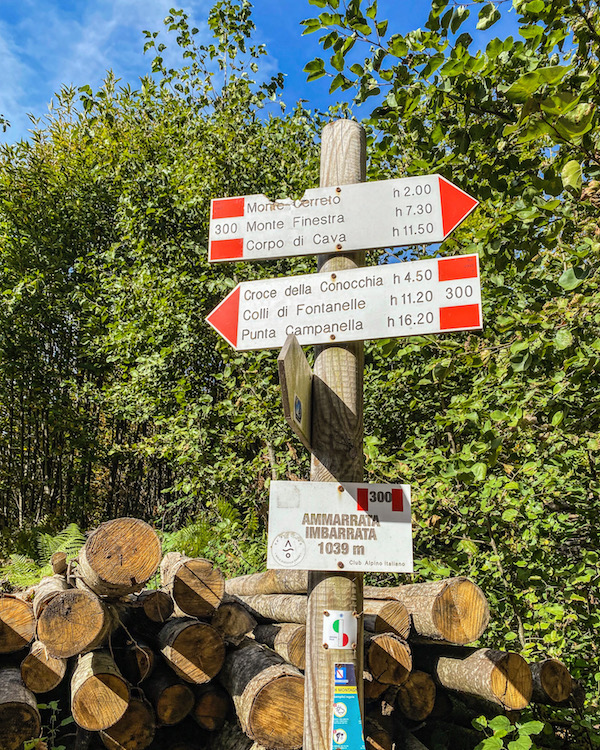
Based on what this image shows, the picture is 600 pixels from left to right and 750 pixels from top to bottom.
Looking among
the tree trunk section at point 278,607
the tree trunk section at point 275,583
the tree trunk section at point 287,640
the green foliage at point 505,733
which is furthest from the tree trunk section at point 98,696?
the green foliage at point 505,733

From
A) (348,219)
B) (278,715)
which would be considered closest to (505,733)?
(278,715)

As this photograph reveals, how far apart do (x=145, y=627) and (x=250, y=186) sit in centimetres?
589

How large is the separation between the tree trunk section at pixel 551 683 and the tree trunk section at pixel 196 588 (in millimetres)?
1925

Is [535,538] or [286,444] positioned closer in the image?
[535,538]

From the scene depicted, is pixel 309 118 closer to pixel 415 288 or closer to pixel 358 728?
pixel 415 288

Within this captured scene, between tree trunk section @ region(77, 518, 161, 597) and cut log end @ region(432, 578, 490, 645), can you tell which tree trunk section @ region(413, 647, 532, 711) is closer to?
cut log end @ region(432, 578, 490, 645)

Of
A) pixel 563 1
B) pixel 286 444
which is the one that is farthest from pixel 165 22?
pixel 563 1

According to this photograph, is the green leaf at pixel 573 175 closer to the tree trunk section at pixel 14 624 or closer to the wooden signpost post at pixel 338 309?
the wooden signpost post at pixel 338 309

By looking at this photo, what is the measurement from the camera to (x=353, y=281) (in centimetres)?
229

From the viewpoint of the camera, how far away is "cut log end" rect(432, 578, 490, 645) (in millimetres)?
3340

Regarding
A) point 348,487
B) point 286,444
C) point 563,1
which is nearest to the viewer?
point 563,1

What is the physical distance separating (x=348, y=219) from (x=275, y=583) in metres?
2.87

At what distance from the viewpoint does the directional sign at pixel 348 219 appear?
2.35m

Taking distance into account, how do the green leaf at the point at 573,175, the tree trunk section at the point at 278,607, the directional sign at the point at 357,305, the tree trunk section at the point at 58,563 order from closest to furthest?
the green leaf at the point at 573,175 → the directional sign at the point at 357,305 → the tree trunk section at the point at 278,607 → the tree trunk section at the point at 58,563
